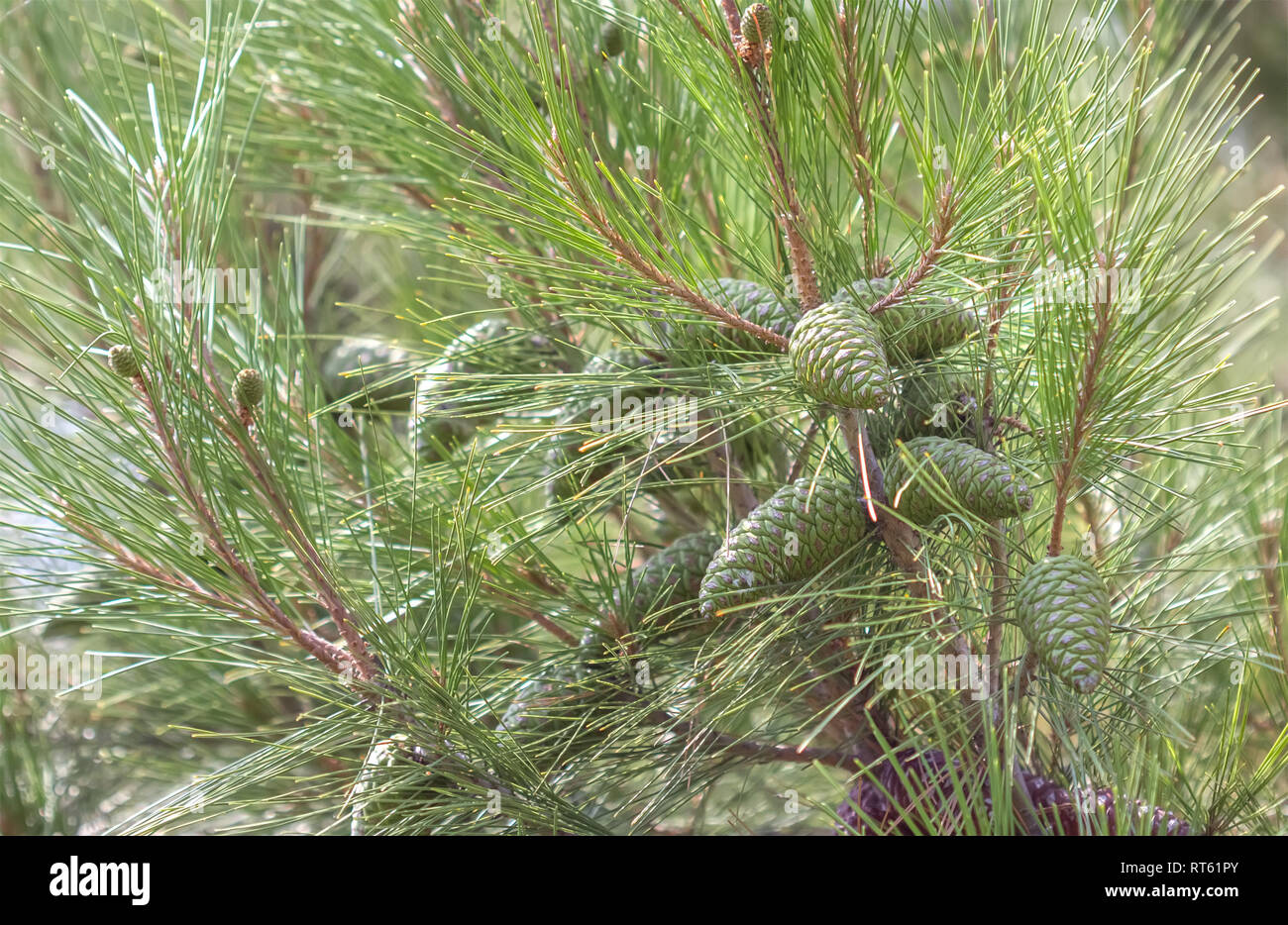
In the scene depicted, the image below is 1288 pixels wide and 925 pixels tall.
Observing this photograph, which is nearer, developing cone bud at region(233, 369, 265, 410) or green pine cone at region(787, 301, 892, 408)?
green pine cone at region(787, 301, 892, 408)

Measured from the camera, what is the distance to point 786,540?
0.64 metres

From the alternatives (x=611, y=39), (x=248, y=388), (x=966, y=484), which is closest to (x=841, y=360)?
(x=966, y=484)

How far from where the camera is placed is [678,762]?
77cm

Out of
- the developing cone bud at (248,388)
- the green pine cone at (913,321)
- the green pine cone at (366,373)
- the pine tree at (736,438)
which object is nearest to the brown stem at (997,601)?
the pine tree at (736,438)

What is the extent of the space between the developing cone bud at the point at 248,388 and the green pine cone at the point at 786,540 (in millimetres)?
337

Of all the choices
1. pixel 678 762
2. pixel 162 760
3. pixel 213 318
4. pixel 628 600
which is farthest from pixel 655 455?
pixel 162 760

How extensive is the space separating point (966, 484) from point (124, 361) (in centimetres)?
54

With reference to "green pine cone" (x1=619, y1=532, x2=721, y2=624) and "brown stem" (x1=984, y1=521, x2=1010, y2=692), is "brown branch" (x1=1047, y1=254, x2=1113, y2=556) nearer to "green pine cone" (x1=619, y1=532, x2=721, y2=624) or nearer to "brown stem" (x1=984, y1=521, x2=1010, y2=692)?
"brown stem" (x1=984, y1=521, x2=1010, y2=692)

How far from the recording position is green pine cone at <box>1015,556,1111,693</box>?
537 millimetres

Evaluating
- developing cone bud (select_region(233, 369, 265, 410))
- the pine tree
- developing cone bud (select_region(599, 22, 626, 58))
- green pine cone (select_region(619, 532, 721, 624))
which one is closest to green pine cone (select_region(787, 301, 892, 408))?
the pine tree

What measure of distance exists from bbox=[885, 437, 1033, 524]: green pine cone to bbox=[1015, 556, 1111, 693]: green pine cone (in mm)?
44

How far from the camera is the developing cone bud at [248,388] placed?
2.24 feet

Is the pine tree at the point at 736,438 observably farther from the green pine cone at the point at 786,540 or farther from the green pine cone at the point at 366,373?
the green pine cone at the point at 366,373
